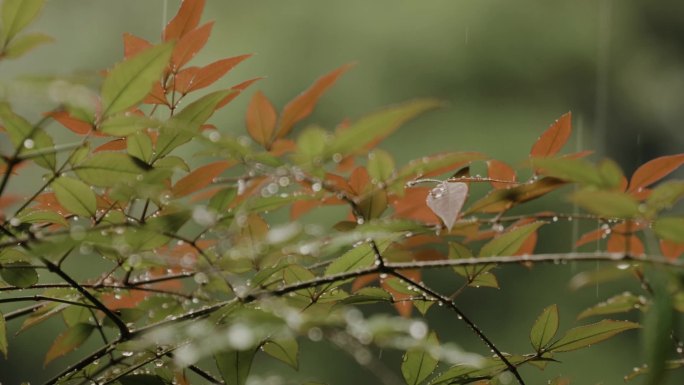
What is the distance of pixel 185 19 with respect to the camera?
754 mm

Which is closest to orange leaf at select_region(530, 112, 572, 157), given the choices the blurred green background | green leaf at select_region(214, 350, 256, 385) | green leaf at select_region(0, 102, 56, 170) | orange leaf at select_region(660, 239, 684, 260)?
orange leaf at select_region(660, 239, 684, 260)

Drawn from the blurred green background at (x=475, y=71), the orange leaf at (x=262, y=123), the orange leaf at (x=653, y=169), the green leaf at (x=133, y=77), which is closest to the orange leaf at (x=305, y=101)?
the orange leaf at (x=262, y=123)

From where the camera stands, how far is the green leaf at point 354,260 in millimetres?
667

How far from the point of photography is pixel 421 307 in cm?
84

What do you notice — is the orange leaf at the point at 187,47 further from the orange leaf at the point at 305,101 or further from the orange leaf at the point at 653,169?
the orange leaf at the point at 653,169

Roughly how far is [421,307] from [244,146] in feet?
1.27

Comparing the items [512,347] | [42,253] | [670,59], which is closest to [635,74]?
[670,59]

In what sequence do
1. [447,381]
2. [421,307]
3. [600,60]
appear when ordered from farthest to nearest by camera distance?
[600,60] → [421,307] → [447,381]

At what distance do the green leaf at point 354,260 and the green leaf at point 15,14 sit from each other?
1.07 ft

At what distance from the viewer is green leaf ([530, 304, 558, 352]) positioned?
2.51 feet

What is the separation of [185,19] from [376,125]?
35cm

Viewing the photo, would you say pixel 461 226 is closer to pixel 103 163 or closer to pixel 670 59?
pixel 103 163

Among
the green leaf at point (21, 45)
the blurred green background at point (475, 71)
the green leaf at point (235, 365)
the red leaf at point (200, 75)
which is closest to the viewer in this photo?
the green leaf at point (21, 45)

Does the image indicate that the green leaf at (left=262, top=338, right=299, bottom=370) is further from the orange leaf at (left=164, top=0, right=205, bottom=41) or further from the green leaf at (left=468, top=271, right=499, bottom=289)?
the orange leaf at (left=164, top=0, right=205, bottom=41)
